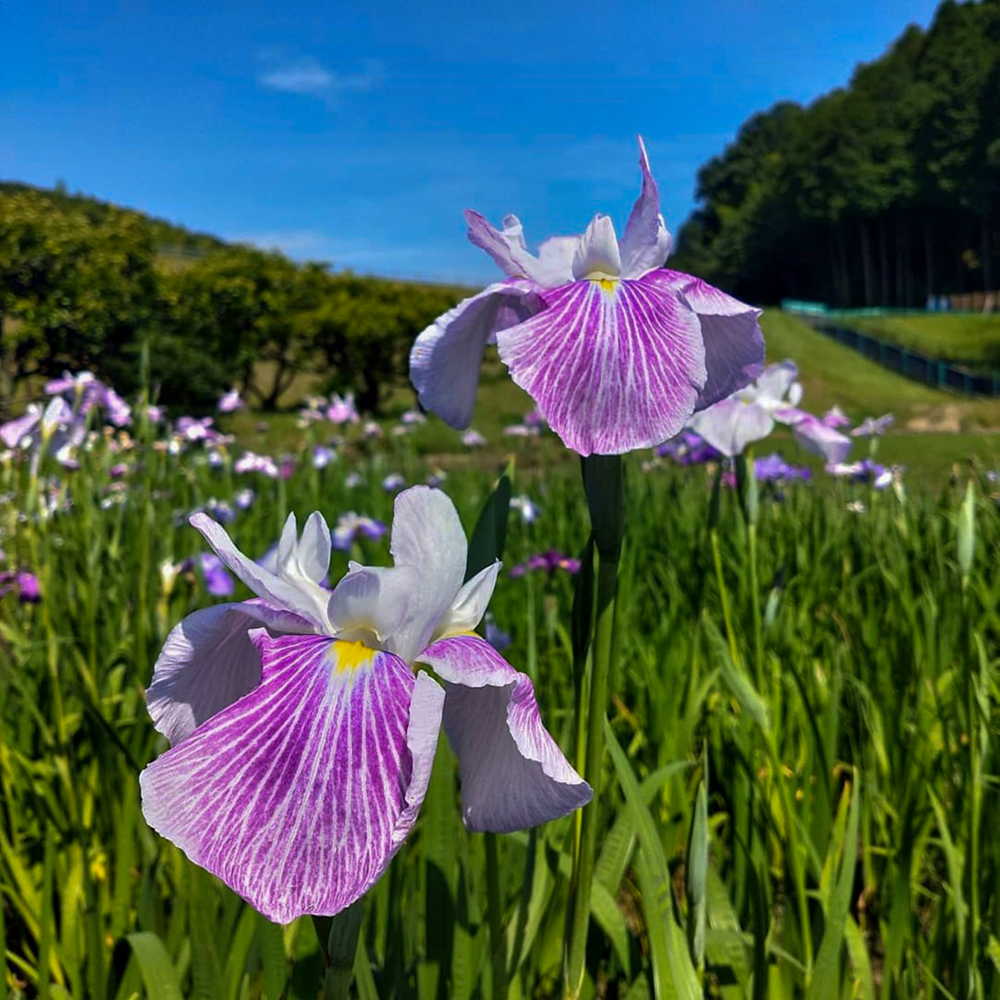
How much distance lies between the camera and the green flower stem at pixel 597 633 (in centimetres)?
78

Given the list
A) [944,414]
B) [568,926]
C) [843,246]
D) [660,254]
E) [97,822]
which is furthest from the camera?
[843,246]

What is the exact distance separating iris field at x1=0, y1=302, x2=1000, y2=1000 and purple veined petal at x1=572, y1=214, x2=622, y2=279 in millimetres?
365

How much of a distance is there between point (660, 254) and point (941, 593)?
2.03 metres

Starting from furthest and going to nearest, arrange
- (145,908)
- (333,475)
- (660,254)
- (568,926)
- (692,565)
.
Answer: (333,475) → (692,565) → (145,908) → (660,254) → (568,926)

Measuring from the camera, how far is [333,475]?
19.8 ft

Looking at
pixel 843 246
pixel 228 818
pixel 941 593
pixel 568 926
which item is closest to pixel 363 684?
pixel 228 818

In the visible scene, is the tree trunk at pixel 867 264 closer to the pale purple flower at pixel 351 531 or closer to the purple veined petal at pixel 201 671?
the pale purple flower at pixel 351 531

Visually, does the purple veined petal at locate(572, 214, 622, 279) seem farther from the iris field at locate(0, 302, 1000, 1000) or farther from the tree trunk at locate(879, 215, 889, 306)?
the tree trunk at locate(879, 215, 889, 306)

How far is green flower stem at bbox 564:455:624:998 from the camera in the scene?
2.56ft

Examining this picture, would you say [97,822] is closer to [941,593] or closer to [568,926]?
[568,926]

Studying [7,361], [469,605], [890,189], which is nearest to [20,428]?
[469,605]

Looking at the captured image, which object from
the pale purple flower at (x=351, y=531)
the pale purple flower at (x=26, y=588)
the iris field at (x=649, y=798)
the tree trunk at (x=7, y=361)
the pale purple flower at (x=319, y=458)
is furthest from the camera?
the tree trunk at (x=7, y=361)

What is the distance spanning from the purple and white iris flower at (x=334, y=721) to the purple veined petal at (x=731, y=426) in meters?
1.34

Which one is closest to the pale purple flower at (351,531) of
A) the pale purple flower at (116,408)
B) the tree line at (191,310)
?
the pale purple flower at (116,408)
